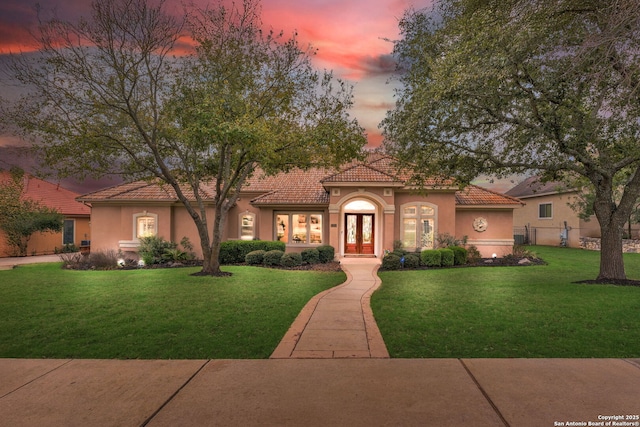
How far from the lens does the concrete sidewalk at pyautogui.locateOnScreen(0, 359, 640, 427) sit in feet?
10.6

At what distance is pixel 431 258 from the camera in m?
15.5

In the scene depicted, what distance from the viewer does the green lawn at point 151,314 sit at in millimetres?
5266

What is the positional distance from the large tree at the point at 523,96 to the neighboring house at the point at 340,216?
540 cm

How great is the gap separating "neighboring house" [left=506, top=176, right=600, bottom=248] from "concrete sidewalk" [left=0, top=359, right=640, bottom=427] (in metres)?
23.8

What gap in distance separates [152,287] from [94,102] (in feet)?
22.3

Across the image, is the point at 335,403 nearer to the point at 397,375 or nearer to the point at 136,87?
the point at 397,375

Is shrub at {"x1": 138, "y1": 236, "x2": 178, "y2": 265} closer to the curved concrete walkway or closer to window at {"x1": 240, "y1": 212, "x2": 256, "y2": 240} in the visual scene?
window at {"x1": 240, "y1": 212, "x2": 256, "y2": 240}

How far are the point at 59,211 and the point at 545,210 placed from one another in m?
40.2

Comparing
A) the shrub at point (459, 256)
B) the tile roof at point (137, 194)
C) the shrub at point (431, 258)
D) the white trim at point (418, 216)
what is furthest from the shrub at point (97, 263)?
the shrub at point (459, 256)

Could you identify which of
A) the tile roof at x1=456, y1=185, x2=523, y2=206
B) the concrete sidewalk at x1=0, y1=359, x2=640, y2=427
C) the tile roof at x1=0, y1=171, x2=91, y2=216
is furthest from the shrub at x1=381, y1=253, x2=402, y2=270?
the tile roof at x1=0, y1=171, x2=91, y2=216

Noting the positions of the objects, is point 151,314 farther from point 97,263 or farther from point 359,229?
point 359,229

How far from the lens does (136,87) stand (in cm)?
1213

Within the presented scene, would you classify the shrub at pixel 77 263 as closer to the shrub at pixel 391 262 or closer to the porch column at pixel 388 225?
the shrub at pixel 391 262

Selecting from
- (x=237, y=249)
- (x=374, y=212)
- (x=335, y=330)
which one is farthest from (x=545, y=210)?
(x=335, y=330)
